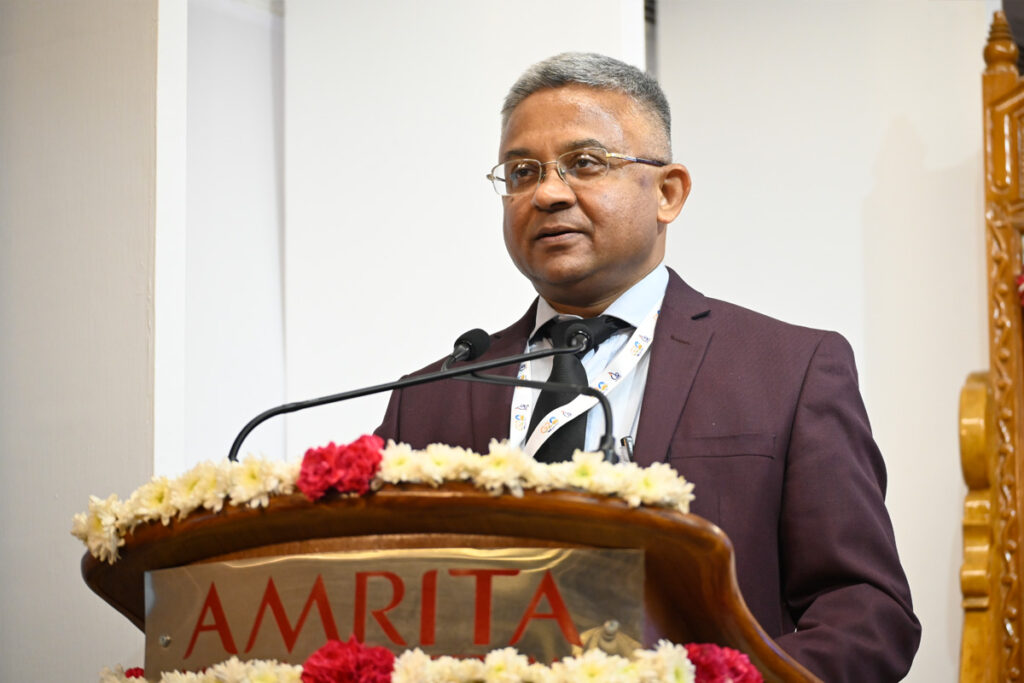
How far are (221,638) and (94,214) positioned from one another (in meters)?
1.90

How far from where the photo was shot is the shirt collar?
82.2 inches

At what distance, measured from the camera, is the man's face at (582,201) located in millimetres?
2021

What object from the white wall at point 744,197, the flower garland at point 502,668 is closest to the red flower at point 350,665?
the flower garland at point 502,668

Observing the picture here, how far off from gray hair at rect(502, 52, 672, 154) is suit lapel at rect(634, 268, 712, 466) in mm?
289

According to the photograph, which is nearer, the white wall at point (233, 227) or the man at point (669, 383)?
the man at point (669, 383)

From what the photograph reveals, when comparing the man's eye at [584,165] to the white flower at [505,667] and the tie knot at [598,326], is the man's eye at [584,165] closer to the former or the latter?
the tie knot at [598,326]

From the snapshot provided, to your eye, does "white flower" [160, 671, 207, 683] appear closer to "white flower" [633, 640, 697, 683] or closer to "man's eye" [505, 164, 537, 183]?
"white flower" [633, 640, 697, 683]

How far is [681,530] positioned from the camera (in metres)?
1.11

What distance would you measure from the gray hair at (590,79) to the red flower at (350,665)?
119cm

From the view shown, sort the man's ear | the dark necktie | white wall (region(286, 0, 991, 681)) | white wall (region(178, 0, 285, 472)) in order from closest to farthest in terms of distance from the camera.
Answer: the dark necktie < the man's ear < white wall (region(286, 0, 991, 681)) < white wall (region(178, 0, 285, 472))

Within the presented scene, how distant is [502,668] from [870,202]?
9.98ft

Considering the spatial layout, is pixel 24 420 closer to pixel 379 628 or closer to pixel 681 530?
pixel 379 628

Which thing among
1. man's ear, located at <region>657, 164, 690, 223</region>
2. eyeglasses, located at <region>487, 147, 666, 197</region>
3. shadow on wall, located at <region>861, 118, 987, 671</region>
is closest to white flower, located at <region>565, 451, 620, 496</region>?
eyeglasses, located at <region>487, 147, 666, 197</region>

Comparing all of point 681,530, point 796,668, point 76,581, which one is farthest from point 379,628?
point 76,581
